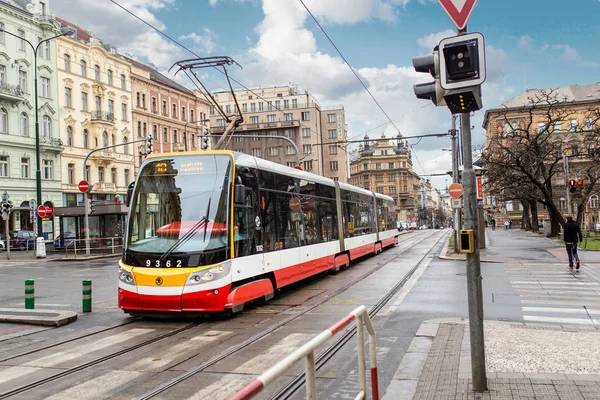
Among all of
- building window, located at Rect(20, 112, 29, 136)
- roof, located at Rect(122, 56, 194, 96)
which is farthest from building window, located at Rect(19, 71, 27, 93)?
roof, located at Rect(122, 56, 194, 96)

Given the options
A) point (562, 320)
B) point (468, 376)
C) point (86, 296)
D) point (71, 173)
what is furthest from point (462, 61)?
point (71, 173)

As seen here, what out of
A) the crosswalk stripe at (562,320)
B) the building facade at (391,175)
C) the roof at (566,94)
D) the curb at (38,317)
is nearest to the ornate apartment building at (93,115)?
the curb at (38,317)

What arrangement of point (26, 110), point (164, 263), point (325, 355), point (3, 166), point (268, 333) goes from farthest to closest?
point (26, 110), point (3, 166), point (164, 263), point (268, 333), point (325, 355)

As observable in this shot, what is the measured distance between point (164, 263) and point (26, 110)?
44.6 meters

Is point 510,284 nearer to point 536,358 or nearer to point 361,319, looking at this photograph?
point 536,358

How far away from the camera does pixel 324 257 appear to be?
17219mm

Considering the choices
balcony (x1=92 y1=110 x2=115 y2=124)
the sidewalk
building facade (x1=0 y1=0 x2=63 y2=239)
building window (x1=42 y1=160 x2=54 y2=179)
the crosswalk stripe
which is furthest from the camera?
balcony (x1=92 y1=110 x2=115 y2=124)

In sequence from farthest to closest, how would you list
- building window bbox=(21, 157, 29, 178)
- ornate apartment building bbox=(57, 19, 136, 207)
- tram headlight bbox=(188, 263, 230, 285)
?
1. ornate apartment building bbox=(57, 19, 136, 207)
2. building window bbox=(21, 157, 29, 178)
3. tram headlight bbox=(188, 263, 230, 285)

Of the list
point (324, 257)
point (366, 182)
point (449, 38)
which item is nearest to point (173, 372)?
point (449, 38)

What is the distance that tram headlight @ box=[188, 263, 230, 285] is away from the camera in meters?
10.1

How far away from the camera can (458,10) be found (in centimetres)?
565

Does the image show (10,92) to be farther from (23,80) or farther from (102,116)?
(102,116)

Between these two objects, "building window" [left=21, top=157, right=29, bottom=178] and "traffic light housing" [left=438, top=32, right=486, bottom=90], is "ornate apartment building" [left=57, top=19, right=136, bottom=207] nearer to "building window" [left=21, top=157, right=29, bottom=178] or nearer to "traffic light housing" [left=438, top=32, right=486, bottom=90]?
"building window" [left=21, top=157, right=29, bottom=178]

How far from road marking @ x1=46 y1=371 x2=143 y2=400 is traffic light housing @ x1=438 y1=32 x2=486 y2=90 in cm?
489
